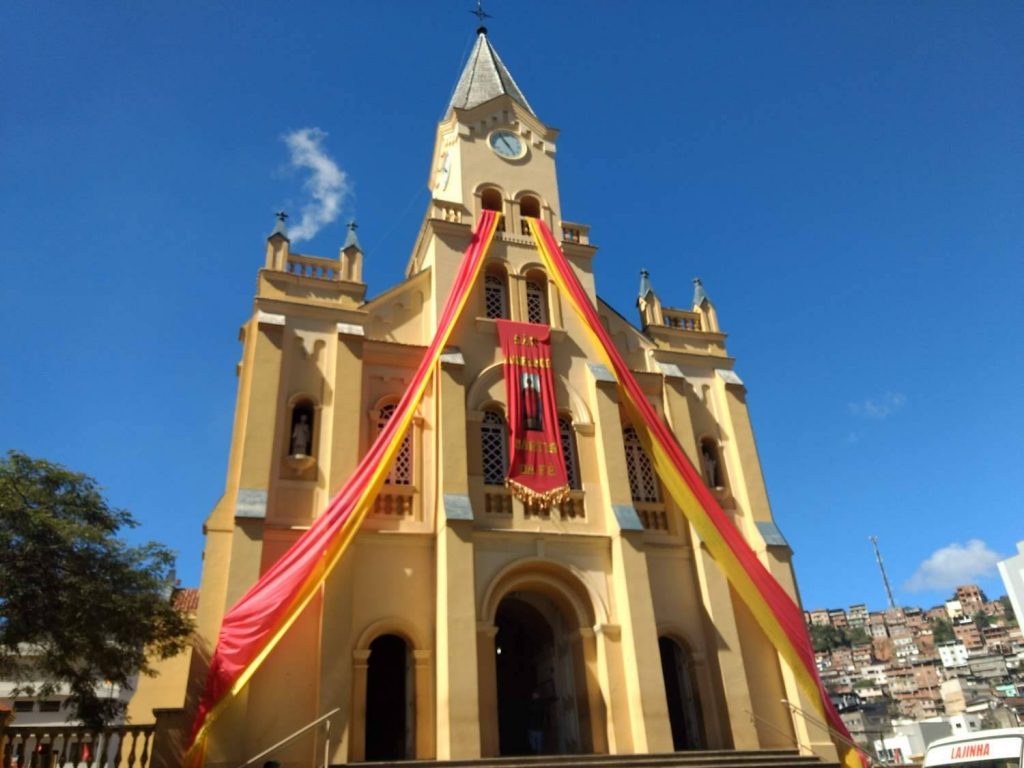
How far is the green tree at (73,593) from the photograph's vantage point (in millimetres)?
12664

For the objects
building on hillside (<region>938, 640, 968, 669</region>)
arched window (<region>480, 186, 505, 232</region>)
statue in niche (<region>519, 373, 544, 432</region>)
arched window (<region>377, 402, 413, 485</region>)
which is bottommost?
arched window (<region>377, 402, 413, 485</region>)

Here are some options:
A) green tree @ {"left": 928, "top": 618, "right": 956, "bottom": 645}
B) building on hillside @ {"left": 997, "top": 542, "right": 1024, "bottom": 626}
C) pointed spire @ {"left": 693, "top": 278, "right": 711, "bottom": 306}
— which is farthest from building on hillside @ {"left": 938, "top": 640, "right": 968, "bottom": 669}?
pointed spire @ {"left": 693, "top": 278, "right": 711, "bottom": 306}

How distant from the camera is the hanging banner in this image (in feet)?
58.5

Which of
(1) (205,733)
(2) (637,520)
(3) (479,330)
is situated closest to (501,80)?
(3) (479,330)

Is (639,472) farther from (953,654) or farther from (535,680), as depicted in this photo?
(953,654)

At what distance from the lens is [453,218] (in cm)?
2173

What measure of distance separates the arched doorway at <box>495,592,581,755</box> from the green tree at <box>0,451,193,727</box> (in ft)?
28.1

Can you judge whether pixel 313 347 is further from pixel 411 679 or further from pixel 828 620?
pixel 828 620

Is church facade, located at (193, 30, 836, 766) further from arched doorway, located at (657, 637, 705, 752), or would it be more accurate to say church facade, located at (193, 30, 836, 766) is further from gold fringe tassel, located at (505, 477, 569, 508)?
gold fringe tassel, located at (505, 477, 569, 508)

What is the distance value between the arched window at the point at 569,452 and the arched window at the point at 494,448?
1.48 metres

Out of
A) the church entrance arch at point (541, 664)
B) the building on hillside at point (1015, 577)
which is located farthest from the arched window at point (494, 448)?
the building on hillside at point (1015, 577)

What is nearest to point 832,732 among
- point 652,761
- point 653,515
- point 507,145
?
point 652,761

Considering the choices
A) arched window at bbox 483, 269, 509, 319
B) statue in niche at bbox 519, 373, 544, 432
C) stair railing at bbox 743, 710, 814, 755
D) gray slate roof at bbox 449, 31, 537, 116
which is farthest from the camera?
gray slate roof at bbox 449, 31, 537, 116

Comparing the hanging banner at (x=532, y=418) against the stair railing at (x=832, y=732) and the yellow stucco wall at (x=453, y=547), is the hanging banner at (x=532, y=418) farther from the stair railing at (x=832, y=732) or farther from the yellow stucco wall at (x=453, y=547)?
the stair railing at (x=832, y=732)
